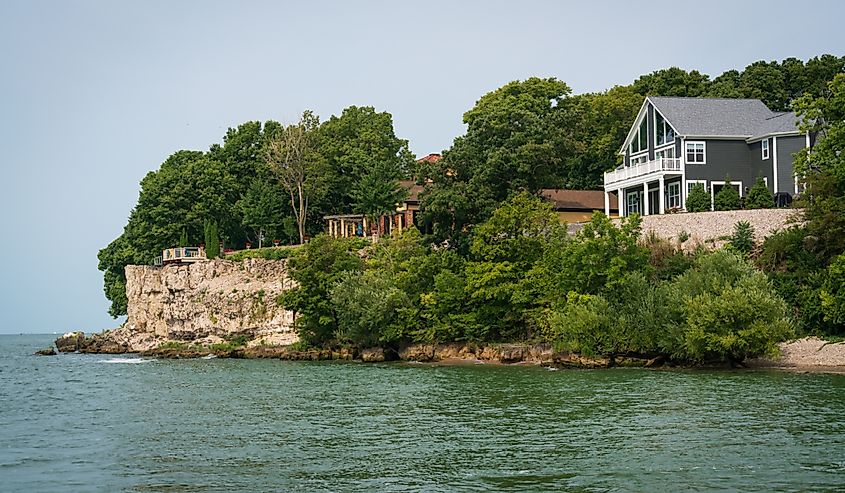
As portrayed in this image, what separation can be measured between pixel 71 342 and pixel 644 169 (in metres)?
65.2

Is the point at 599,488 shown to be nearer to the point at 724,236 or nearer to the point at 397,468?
the point at 397,468

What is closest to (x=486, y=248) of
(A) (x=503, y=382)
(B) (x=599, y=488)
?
(A) (x=503, y=382)

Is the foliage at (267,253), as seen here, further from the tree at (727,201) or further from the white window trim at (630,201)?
the tree at (727,201)

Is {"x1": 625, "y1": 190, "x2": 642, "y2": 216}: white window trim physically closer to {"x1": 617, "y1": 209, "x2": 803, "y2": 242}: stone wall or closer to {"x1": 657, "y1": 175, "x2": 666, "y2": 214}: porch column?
{"x1": 657, "y1": 175, "x2": 666, "y2": 214}: porch column

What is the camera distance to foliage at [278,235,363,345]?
219 feet

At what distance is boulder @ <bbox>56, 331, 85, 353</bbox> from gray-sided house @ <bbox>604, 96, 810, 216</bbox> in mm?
59930

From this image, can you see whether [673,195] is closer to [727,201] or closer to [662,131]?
[662,131]

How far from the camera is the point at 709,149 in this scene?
2576 inches

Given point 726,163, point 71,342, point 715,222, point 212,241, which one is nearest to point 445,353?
point 715,222

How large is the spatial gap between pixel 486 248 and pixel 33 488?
39.6m

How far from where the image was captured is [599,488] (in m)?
20.9

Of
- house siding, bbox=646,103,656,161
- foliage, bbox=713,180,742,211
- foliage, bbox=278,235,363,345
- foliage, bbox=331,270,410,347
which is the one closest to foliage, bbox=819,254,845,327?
foliage, bbox=713,180,742,211

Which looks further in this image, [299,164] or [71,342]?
[71,342]

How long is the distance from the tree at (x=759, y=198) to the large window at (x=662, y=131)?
324 inches
